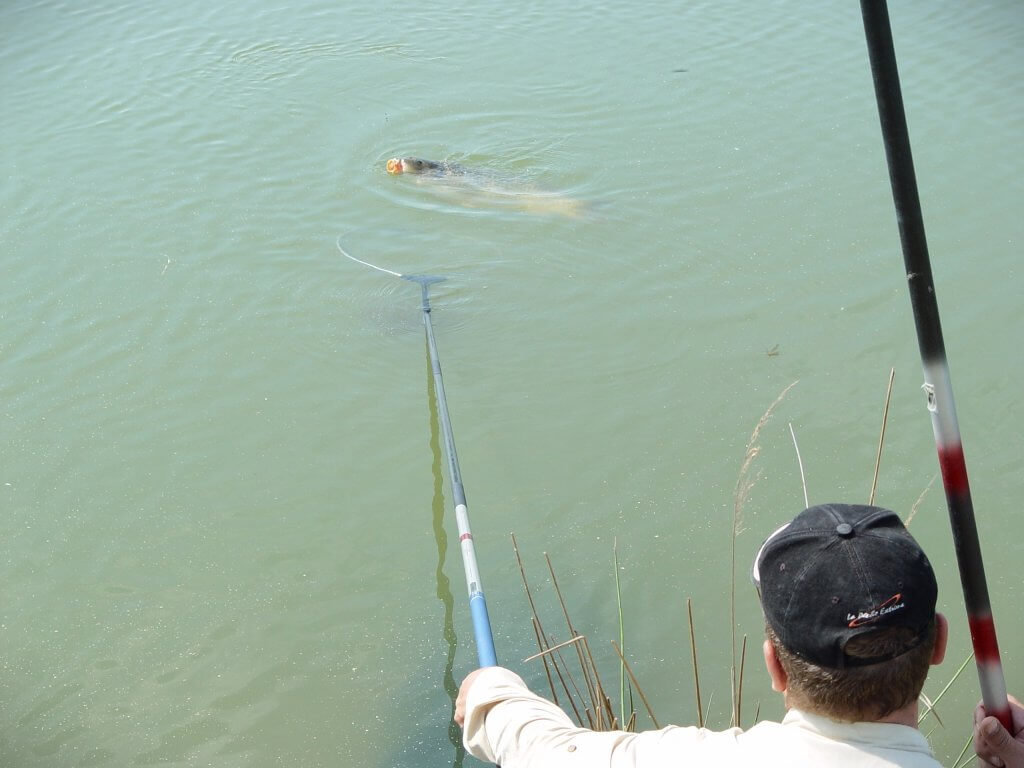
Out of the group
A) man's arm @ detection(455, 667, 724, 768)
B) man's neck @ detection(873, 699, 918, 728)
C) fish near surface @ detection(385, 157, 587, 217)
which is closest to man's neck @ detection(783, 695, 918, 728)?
man's neck @ detection(873, 699, 918, 728)

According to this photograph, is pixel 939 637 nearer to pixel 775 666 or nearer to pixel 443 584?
pixel 775 666

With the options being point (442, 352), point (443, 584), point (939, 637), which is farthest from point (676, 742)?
point (442, 352)

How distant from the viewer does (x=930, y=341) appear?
4.97 ft

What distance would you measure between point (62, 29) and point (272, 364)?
495 cm

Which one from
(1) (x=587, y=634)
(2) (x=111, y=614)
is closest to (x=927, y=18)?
(1) (x=587, y=634)

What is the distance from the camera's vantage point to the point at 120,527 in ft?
13.3

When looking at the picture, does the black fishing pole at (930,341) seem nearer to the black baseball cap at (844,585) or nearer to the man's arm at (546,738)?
the black baseball cap at (844,585)

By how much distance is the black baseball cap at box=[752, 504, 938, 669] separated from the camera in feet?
4.46

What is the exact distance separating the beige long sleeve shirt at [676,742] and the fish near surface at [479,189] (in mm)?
4604

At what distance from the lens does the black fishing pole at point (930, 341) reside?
4.52 feet

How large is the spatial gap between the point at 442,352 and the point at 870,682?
3609mm

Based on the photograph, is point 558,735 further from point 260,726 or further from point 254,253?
point 254,253

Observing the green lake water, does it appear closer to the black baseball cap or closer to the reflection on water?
the reflection on water

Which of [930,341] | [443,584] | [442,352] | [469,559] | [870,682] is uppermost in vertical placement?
[930,341]
